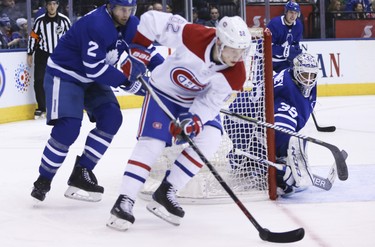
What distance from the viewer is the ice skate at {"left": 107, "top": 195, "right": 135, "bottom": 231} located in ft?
11.2

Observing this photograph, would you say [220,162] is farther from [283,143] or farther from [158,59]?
[158,59]

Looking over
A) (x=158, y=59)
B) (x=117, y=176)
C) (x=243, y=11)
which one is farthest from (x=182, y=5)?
(x=158, y=59)

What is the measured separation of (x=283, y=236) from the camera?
3.21m

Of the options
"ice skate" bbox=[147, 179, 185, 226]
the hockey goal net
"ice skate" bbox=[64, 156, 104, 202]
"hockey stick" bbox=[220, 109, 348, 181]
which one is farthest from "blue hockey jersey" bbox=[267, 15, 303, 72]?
"ice skate" bbox=[147, 179, 185, 226]

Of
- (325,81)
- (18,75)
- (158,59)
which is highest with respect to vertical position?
(158,59)

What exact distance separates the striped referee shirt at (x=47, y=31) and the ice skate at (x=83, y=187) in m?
4.04

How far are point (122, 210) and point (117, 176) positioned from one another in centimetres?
136

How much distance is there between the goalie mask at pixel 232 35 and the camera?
10.8ft

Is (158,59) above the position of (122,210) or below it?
above

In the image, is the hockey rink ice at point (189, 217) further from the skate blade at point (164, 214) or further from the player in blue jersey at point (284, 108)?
the player in blue jersey at point (284, 108)

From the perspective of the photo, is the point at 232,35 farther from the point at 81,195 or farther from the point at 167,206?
the point at 81,195

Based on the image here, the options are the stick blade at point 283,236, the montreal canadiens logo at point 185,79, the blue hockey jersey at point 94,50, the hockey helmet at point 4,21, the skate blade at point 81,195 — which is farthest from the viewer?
the hockey helmet at point 4,21

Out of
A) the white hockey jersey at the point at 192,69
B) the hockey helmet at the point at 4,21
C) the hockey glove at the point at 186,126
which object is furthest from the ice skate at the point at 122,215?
the hockey helmet at the point at 4,21

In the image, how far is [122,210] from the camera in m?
3.42
